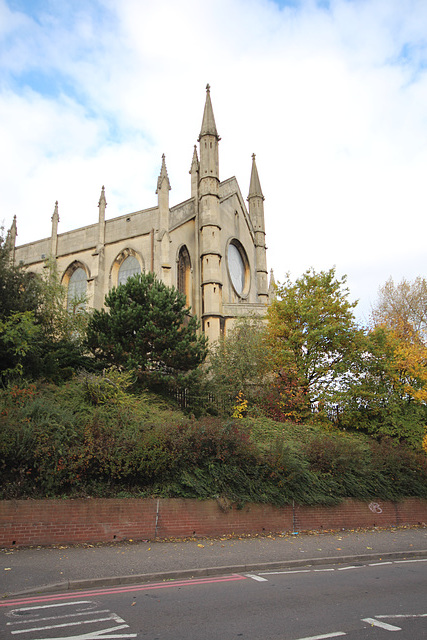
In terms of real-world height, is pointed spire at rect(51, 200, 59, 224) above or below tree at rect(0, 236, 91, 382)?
above

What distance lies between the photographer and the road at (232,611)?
525 centimetres

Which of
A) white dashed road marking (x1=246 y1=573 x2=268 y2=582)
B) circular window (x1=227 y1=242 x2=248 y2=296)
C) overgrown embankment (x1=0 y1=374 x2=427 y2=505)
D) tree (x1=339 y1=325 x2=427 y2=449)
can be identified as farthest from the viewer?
circular window (x1=227 y1=242 x2=248 y2=296)

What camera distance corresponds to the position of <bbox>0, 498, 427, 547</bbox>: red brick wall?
32.7 ft

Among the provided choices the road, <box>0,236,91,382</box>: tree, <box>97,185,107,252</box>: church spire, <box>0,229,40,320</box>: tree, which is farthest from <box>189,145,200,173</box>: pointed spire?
the road

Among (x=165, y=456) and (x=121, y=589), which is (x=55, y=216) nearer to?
(x=165, y=456)

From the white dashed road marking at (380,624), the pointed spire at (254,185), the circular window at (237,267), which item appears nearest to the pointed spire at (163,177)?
the circular window at (237,267)

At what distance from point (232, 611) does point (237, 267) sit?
34.4m

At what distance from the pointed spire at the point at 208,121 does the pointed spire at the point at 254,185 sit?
916cm

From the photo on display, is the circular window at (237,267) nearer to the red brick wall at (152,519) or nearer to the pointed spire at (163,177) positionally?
the pointed spire at (163,177)

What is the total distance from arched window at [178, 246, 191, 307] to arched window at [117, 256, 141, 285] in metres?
3.11

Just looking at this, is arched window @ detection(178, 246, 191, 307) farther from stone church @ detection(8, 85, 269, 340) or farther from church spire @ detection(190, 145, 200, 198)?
church spire @ detection(190, 145, 200, 198)

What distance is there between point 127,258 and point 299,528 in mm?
22764

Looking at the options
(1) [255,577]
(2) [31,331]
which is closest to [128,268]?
(2) [31,331]

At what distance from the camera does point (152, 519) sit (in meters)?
11.4
